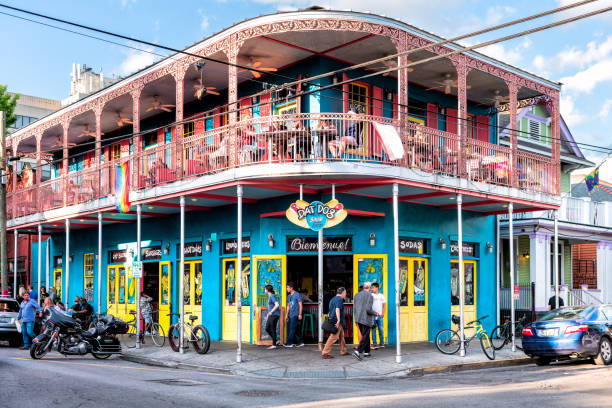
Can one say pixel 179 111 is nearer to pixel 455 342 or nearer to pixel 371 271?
pixel 371 271

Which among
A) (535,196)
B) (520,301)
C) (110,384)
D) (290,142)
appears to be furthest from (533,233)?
(110,384)

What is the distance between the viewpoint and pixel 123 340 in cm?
2120

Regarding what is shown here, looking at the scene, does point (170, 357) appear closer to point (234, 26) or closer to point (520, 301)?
point (234, 26)

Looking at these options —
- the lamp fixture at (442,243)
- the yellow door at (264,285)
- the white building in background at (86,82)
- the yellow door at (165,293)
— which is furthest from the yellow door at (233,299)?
the white building in background at (86,82)

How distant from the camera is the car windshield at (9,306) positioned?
66.8 feet

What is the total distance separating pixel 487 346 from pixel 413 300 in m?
3.08

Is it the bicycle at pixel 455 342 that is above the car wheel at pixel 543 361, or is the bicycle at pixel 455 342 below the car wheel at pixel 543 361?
above

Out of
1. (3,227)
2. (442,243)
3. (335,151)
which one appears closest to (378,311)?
(442,243)

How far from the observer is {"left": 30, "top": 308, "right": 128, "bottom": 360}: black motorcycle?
16.3 m

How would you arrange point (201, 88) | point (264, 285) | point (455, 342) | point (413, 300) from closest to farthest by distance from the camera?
point (455, 342)
point (264, 285)
point (201, 88)
point (413, 300)

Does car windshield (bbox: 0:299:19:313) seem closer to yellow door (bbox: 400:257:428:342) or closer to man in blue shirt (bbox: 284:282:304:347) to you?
man in blue shirt (bbox: 284:282:304:347)

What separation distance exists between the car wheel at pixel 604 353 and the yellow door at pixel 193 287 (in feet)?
36.9

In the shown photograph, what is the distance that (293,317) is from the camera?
58.2 ft

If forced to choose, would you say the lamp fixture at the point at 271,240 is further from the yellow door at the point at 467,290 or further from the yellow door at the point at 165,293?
the yellow door at the point at 467,290
